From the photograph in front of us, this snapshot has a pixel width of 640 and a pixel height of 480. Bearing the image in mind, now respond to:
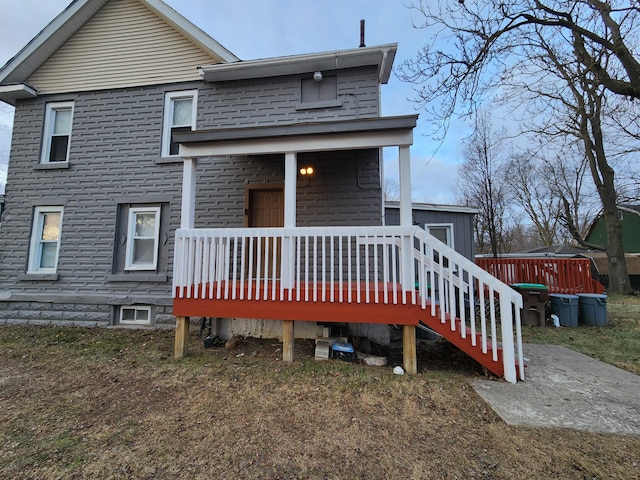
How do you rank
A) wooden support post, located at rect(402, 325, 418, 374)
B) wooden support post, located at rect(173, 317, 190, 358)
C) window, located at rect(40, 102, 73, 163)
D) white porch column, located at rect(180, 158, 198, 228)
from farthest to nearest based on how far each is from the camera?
1. window, located at rect(40, 102, 73, 163)
2. white porch column, located at rect(180, 158, 198, 228)
3. wooden support post, located at rect(173, 317, 190, 358)
4. wooden support post, located at rect(402, 325, 418, 374)

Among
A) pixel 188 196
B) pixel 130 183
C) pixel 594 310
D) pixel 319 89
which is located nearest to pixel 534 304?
pixel 594 310

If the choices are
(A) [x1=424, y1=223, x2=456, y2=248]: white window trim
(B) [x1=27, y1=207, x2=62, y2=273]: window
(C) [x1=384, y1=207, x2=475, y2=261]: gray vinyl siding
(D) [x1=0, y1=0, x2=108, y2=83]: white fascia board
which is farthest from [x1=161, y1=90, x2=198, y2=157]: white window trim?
(A) [x1=424, y1=223, x2=456, y2=248]: white window trim

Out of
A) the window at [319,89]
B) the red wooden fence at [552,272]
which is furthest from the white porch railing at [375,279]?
the red wooden fence at [552,272]

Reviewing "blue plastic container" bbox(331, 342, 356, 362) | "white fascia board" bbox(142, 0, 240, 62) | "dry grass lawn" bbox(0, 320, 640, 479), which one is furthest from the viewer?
"white fascia board" bbox(142, 0, 240, 62)

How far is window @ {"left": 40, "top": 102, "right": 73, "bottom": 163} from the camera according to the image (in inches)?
273

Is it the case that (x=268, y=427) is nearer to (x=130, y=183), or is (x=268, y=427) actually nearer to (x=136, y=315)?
(x=136, y=315)

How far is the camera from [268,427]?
264 cm

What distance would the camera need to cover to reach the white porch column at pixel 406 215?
393 centimetres

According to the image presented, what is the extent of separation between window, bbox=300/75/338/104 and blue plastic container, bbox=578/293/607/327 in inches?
287

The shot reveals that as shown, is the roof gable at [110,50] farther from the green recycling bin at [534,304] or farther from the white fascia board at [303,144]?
the green recycling bin at [534,304]

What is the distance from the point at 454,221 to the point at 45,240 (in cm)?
1044

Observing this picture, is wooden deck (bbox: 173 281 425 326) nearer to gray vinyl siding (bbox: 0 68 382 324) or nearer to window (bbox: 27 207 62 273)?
gray vinyl siding (bbox: 0 68 382 324)

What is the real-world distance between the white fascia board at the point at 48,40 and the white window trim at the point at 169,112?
8.91 feet

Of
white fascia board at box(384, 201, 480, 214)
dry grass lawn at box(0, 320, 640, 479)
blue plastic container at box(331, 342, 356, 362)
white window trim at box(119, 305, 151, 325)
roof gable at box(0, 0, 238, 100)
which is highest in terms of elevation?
roof gable at box(0, 0, 238, 100)
